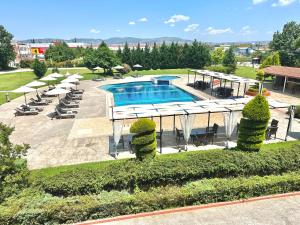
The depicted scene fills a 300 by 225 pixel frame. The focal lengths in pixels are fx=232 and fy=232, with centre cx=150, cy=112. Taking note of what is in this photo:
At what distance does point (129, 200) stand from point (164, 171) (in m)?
1.82

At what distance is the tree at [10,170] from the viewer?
26.1ft

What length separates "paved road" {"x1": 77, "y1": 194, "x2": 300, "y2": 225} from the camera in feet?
25.0

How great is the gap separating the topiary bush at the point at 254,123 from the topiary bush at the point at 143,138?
14.9 feet

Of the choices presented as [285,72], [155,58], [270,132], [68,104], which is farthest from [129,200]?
[155,58]

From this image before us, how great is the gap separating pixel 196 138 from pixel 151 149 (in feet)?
12.7

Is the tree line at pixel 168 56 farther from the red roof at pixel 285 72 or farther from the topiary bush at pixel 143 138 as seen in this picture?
the topiary bush at pixel 143 138

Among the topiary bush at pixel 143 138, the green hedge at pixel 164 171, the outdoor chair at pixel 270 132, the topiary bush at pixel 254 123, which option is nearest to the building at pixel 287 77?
the outdoor chair at pixel 270 132

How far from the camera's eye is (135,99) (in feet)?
95.8

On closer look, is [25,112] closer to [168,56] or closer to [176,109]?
[176,109]

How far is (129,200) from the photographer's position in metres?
7.88

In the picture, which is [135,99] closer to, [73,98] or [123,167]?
[73,98]

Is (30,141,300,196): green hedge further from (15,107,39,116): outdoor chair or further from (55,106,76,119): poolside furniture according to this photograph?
(15,107,39,116): outdoor chair

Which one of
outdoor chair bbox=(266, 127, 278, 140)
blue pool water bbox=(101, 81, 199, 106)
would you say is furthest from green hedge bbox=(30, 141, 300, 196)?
blue pool water bbox=(101, 81, 199, 106)

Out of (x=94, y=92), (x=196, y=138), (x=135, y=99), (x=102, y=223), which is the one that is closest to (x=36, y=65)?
(x=94, y=92)
